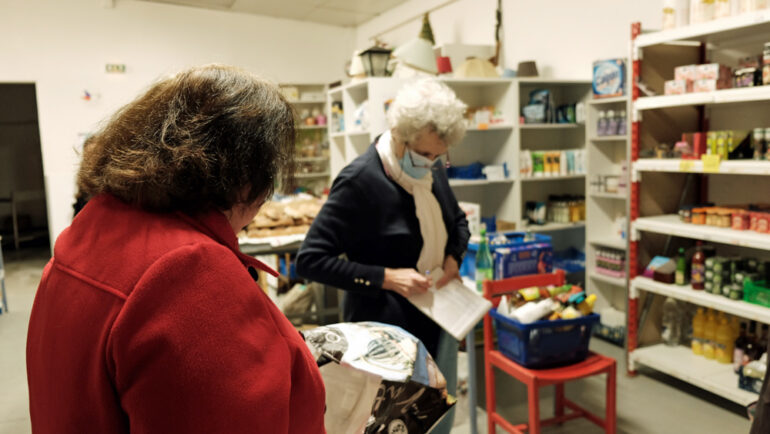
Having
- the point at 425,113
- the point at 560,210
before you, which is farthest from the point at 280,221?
the point at 560,210

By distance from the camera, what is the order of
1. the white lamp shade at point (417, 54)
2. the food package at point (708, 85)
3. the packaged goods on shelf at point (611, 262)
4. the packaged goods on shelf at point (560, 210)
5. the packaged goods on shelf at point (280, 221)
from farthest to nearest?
the packaged goods on shelf at point (560, 210), the white lamp shade at point (417, 54), the packaged goods on shelf at point (611, 262), the packaged goods on shelf at point (280, 221), the food package at point (708, 85)

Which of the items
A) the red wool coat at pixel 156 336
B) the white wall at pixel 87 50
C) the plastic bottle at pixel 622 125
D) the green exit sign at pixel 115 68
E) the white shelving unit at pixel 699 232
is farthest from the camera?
the green exit sign at pixel 115 68

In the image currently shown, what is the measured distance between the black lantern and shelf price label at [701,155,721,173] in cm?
237

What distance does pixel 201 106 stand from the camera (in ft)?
2.62

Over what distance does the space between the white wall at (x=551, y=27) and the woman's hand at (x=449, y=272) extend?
3.51 m

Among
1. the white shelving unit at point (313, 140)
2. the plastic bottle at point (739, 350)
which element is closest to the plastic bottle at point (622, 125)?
the plastic bottle at point (739, 350)

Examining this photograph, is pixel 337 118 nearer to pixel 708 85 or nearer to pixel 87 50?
pixel 708 85

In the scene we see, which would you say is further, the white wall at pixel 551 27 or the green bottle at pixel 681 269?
the white wall at pixel 551 27

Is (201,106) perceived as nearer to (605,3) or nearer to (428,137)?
(428,137)

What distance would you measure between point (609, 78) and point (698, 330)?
2.15 meters

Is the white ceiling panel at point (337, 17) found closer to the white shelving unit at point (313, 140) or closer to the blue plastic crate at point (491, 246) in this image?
the white shelving unit at point (313, 140)

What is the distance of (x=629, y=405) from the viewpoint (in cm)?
338

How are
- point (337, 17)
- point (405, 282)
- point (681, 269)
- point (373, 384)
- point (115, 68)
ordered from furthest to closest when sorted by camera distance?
point (337, 17)
point (115, 68)
point (681, 269)
point (405, 282)
point (373, 384)

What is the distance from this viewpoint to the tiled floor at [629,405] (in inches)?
123
